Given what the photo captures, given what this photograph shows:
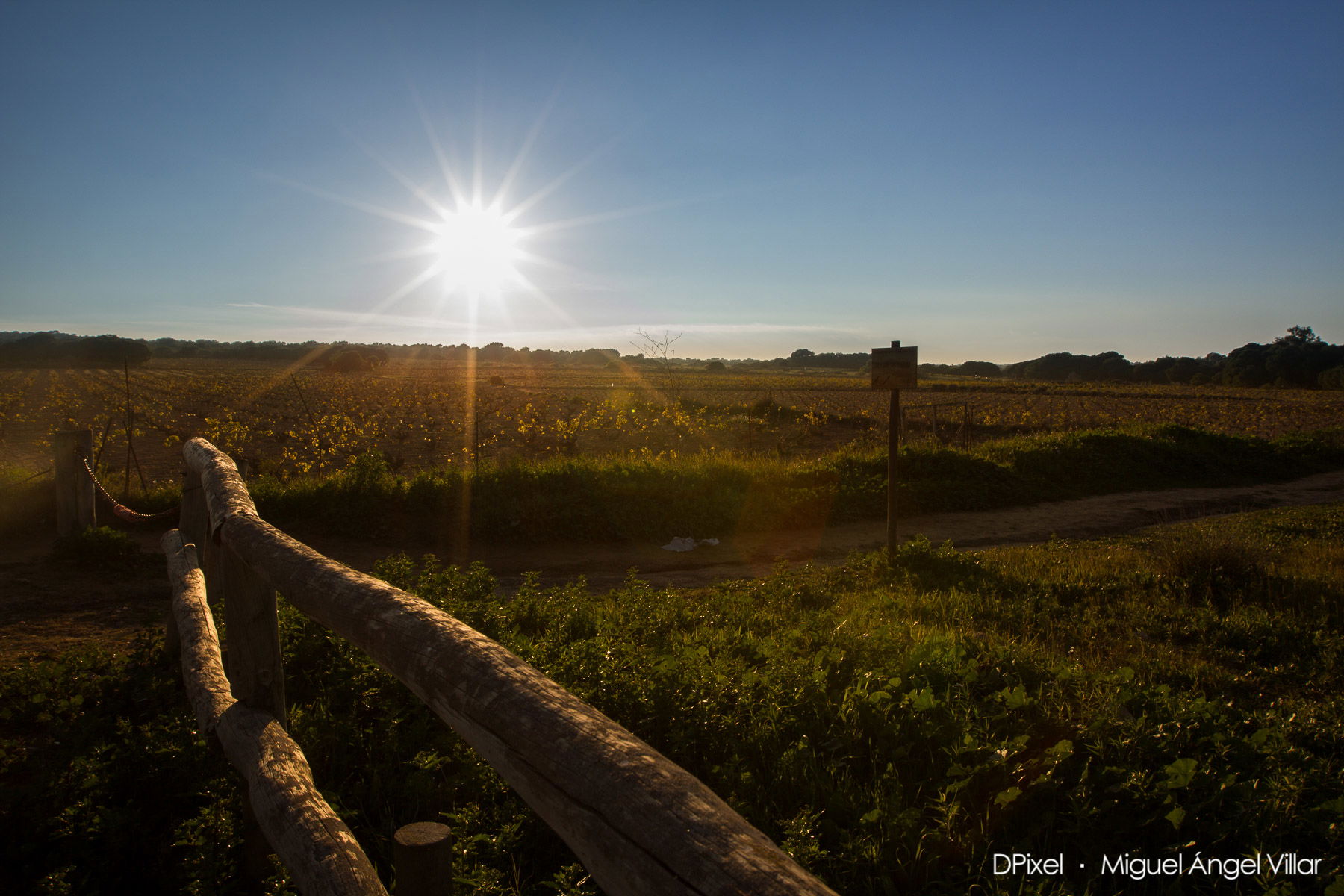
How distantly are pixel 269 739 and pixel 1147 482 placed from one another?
52.1 ft

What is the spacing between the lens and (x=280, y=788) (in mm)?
2174

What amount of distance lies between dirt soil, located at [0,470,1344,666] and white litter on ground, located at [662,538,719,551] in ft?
0.39

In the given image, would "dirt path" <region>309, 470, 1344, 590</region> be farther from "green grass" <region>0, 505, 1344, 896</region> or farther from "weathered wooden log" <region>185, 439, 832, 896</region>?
"weathered wooden log" <region>185, 439, 832, 896</region>

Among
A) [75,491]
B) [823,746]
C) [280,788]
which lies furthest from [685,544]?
[280,788]

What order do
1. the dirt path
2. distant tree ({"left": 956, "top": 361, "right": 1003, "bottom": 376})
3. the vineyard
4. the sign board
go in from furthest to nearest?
1. distant tree ({"left": 956, "top": 361, "right": 1003, "bottom": 376})
2. the vineyard
3. the dirt path
4. the sign board

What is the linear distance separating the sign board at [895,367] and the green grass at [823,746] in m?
2.58

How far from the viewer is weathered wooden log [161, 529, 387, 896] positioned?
185cm

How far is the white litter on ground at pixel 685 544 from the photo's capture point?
30.8 feet

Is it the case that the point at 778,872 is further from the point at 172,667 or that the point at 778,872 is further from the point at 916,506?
the point at 916,506

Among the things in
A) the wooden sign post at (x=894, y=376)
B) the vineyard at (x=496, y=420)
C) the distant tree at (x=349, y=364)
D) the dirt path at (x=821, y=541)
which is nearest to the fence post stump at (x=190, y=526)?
the dirt path at (x=821, y=541)

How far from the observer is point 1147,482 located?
14.3 meters

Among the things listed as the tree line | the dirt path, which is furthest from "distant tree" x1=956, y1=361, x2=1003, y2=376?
the dirt path

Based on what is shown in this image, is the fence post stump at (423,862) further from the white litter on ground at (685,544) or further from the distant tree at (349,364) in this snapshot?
the distant tree at (349,364)

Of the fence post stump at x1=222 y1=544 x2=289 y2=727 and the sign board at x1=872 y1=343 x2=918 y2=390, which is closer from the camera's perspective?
the fence post stump at x1=222 y1=544 x2=289 y2=727
